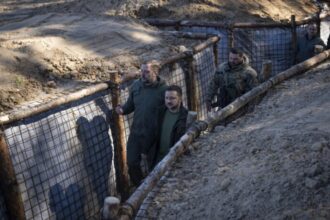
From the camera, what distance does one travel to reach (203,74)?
8.00 meters

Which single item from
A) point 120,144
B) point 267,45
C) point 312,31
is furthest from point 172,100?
point 267,45

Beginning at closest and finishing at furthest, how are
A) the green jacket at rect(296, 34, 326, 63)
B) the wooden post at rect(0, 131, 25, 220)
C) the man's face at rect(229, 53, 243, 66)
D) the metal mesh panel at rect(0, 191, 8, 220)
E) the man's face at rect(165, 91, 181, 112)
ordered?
the wooden post at rect(0, 131, 25, 220) < the metal mesh panel at rect(0, 191, 8, 220) < the man's face at rect(165, 91, 181, 112) < the man's face at rect(229, 53, 243, 66) < the green jacket at rect(296, 34, 326, 63)

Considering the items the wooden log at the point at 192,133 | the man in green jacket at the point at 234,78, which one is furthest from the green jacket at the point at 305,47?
the man in green jacket at the point at 234,78

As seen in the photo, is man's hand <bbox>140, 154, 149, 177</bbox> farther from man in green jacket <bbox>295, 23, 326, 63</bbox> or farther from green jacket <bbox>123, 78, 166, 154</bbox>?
man in green jacket <bbox>295, 23, 326, 63</bbox>

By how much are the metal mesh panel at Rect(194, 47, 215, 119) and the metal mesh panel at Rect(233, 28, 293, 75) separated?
2.37 metres

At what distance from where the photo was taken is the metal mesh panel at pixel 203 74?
7.82 metres

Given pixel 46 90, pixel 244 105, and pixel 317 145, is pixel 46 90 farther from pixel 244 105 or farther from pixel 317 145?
pixel 317 145

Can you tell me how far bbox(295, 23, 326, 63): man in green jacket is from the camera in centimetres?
986

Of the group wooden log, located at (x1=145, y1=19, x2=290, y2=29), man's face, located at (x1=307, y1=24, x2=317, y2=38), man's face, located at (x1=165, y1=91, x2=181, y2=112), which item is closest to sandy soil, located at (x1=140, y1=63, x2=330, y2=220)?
man's face, located at (x1=165, y1=91, x2=181, y2=112)

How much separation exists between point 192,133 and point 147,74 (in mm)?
975

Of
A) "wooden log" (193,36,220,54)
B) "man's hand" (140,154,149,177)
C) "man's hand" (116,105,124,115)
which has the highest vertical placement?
"wooden log" (193,36,220,54)

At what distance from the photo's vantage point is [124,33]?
8.41m

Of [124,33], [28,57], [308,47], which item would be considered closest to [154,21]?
[124,33]

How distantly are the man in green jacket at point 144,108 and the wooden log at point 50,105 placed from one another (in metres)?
0.36
